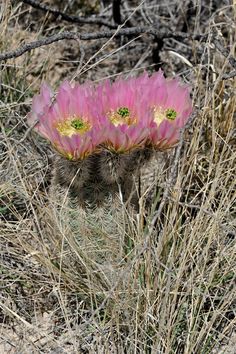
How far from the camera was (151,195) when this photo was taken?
1.82 m

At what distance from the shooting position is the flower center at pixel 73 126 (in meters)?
1.48

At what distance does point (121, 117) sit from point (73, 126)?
→ 4.1 inches

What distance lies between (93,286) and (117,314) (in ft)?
0.37

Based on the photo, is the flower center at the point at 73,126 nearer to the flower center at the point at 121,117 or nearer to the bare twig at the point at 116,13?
the flower center at the point at 121,117

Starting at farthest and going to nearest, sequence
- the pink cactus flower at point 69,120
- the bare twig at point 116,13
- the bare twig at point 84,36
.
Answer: the bare twig at point 116,13, the bare twig at point 84,36, the pink cactus flower at point 69,120

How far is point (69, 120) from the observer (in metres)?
1.52

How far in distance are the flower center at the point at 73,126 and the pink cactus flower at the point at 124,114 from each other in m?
0.04

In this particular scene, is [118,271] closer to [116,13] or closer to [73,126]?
[73,126]

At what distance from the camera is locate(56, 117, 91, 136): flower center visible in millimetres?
1476

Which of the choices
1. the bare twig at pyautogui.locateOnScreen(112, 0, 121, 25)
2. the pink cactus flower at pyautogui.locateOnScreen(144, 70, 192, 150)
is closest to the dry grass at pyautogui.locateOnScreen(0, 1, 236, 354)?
the pink cactus flower at pyautogui.locateOnScreen(144, 70, 192, 150)

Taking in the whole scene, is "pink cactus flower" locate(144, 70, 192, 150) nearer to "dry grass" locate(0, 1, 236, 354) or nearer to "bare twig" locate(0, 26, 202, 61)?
"dry grass" locate(0, 1, 236, 354)

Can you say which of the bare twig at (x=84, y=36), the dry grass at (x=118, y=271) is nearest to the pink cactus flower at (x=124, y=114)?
the dry grass at (x=118, y=271)

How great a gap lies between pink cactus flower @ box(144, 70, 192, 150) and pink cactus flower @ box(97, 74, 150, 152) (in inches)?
1.1

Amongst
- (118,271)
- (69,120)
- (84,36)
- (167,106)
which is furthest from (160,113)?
(84,36)
